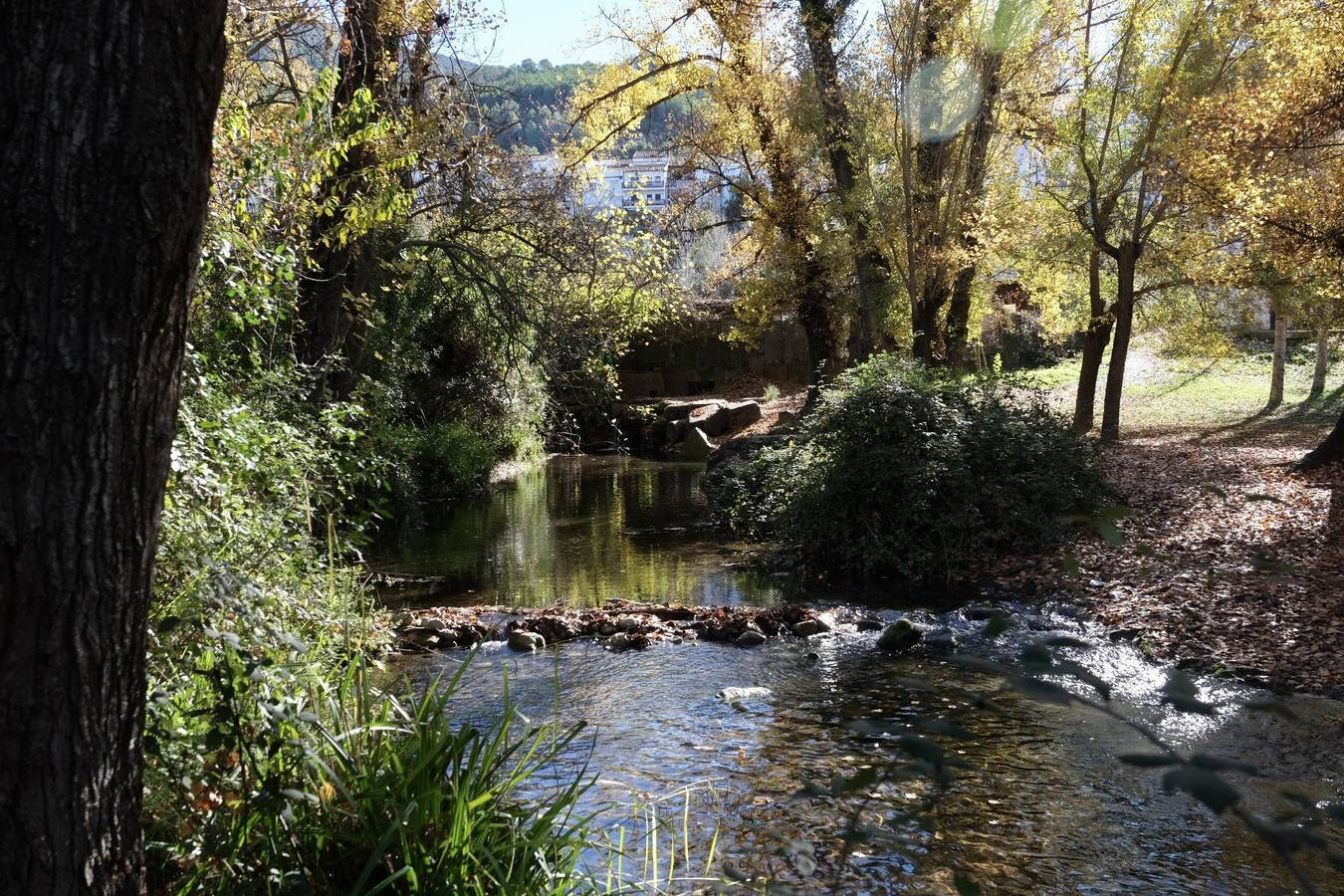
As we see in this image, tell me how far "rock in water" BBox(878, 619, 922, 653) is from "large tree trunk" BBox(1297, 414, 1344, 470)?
644 cm

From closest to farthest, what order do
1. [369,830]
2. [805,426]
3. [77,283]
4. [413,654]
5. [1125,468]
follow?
[77,283]
[369,830]
[413,654]
[805,426]
[1125,468]

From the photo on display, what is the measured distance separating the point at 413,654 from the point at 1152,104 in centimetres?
1215

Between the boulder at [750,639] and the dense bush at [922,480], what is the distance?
2.36 metres

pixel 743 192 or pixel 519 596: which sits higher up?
pixel 743 192

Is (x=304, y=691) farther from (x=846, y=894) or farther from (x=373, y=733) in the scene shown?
(x=846, y=894)

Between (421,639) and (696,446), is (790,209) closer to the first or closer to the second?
(696,446)

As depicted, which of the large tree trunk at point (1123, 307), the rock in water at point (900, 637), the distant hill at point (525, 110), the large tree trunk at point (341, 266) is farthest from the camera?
the large tree trunk at point (1123, 307)

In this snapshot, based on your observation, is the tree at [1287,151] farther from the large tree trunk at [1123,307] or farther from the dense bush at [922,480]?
the dense bush at [922,480]

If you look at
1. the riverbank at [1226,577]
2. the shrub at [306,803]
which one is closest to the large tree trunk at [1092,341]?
the riverbank at [1226,577]

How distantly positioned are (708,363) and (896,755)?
24.4 meters

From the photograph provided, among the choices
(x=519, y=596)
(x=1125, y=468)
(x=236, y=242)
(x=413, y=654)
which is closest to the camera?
(x=236, y=242)

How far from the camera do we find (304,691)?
344 centimetres

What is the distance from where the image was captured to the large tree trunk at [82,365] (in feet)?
5.69

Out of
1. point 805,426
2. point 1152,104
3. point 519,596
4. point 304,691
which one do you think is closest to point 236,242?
point 304,691
